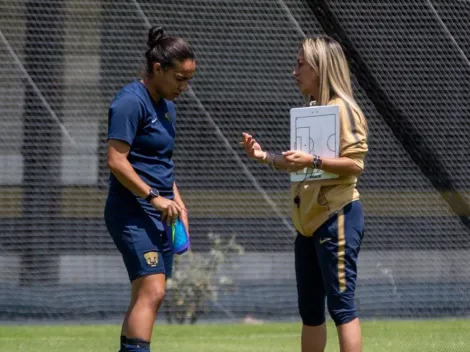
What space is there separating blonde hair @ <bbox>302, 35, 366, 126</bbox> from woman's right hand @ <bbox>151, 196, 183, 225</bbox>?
2.53 ft

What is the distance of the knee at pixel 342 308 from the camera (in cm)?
416

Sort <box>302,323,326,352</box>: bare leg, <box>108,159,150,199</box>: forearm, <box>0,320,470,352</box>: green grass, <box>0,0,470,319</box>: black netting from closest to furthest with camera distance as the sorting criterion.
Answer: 1. <box>108,159,150,199</box>: forearm
2. <box>302,323,326,352</box>: bare leg
3. <box>0,320,470,352</box>: green grass
4. <box>0,0,470,319</box>: black netting

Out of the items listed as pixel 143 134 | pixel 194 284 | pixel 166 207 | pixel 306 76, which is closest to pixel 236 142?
pixel 194 284

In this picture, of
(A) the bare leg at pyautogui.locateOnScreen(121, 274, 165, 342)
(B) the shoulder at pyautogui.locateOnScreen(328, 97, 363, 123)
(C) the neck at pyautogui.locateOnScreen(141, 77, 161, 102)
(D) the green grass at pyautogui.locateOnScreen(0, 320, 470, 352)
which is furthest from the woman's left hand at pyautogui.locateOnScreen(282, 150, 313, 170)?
(D) the green grass at pyautogui.locateOnScreen(0, 320, 470, 352)

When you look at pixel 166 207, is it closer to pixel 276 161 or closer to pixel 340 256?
pixel 276 161

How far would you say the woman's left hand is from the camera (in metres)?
4.11

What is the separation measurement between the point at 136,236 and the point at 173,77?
69cm

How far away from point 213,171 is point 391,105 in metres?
1.69

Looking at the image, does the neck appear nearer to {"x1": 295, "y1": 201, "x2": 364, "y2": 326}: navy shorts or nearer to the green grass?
{"x1": 295, "y1": 201, "x2": 364, "y2": 326}: navy shorts

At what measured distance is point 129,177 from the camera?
4004 millimetres

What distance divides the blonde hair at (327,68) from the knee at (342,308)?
0.79 m

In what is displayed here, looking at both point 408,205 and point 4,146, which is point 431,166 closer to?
point 408,205

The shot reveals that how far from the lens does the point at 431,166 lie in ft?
28.9

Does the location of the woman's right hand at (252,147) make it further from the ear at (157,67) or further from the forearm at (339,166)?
the ear at (157,67)
